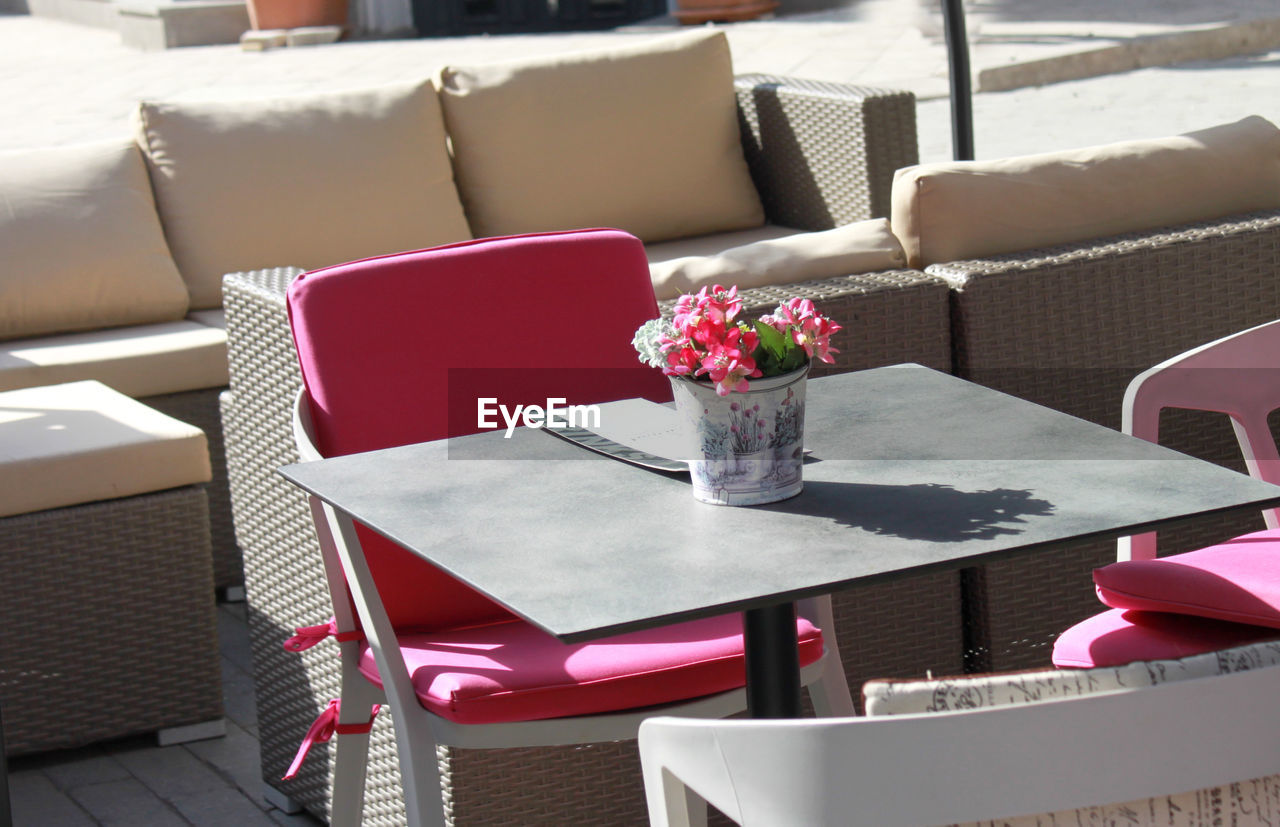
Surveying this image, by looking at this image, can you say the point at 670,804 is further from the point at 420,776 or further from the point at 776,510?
the point at 420,776

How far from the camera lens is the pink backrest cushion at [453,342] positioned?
205 cm

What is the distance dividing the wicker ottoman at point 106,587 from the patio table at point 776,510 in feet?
3.56

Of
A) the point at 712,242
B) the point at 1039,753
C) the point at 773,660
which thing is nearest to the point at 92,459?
the point at 773,660

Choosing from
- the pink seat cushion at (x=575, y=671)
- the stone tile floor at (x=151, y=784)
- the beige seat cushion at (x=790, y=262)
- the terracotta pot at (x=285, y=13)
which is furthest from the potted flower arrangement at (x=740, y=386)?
the terracotta pot at (x=285, y=13)

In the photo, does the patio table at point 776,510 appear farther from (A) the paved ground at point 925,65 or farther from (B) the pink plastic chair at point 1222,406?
(A) the paved ground at point 925,65

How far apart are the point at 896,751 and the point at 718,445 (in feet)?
1.95

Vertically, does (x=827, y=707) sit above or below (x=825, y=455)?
below

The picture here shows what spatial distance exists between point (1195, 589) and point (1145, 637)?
0.08m

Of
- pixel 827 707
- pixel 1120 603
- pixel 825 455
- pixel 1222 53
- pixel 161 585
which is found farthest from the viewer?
pixel 1222 53

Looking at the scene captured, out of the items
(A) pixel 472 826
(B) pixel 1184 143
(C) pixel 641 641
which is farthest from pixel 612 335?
(B) pixel 1184 143

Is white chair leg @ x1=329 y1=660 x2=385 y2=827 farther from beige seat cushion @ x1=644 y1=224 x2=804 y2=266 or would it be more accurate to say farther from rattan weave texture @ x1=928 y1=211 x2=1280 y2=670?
beige seat cushion @ x1=644 y1=224 x2=804 y2=266

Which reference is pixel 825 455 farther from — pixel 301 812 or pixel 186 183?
pixel 186 183

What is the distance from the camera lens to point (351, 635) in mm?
1961

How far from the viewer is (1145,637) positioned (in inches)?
71.7
